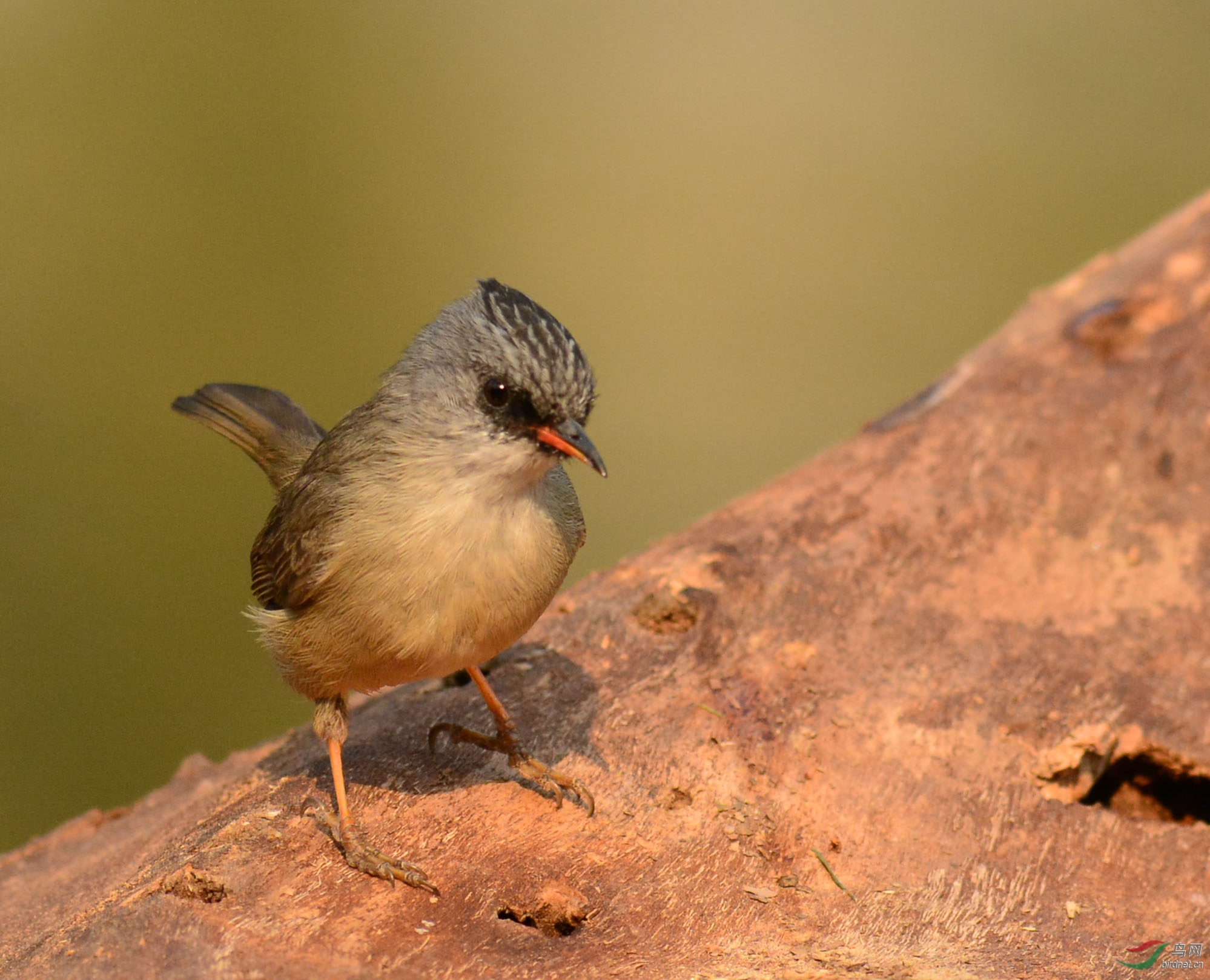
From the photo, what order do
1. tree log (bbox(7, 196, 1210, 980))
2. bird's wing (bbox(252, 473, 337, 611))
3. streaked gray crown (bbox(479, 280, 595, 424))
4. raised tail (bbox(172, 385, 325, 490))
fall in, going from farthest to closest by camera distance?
raised tail (bbox(172, 385, 325, 490)), bird's wing (bbox(252, 473, 337, 611)), streaked gray crown (bbox(479, 280, 595, 424)), tree log (bbox(7, 196, 1210, 980))

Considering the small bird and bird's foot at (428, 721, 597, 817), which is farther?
bird's foot at (428, 721, 597, 817)

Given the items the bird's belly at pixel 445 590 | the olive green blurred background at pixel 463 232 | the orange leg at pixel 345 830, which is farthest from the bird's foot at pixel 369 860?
the olive green blurred background at pixel 463 232

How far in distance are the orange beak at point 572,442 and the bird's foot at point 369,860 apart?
53.2 inches

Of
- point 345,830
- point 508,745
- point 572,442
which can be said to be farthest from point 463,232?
point 345,830

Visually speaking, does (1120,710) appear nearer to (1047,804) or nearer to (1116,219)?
(1047,804)

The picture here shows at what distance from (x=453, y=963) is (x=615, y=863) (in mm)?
686

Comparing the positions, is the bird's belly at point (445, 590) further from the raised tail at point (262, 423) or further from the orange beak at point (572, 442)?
the raised tail at point (262, 423)

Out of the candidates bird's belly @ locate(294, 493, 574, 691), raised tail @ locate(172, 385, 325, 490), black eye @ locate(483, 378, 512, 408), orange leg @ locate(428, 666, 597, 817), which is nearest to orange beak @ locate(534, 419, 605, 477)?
black eye @ locate(483, 378, 512, 408)

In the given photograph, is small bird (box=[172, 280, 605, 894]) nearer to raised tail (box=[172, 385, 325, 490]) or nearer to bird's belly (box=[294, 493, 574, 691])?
bird's belly (box=[294, 493, 574, 691])

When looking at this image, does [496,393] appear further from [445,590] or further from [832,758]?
[832,758]

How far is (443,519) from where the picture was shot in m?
3.73

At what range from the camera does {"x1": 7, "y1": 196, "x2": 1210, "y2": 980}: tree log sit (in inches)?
139

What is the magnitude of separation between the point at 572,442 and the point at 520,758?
1.26 m

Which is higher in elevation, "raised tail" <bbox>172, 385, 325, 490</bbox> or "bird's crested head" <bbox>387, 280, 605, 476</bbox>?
"bird's crested head" <bbox>387, 280, 605, 476</bbox>
